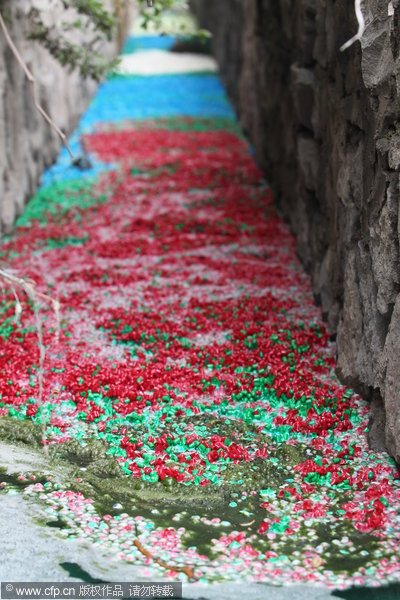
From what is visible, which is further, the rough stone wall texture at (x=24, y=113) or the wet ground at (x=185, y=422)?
the rough stone wall texture at (x=24, y=113)

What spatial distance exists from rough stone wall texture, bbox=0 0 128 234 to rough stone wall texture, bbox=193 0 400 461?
2.92 metres

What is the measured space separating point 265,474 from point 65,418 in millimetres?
1414

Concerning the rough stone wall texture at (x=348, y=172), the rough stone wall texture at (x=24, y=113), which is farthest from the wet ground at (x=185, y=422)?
the rough stone wall texture at (x=24, y=113)

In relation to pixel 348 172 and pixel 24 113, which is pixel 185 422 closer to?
pixel 348 172

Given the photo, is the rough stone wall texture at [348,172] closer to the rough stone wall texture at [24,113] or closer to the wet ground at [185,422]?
the wet ground at [185,422]

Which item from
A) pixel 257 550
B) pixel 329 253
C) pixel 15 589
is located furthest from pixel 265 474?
pixel 329 253

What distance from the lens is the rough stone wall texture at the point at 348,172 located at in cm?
452

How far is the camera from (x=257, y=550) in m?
3.76

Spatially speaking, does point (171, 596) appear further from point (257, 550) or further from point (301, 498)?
point (301, 498)

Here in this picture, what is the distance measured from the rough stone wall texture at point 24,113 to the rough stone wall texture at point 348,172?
2916 mm

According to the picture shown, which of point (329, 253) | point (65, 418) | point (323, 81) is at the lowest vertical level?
point (65, 418)

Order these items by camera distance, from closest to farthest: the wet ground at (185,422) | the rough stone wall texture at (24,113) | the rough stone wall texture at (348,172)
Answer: the wet ground at (185,422) < the rough stone wall texture at (348,172) < the rough stone wall texture at (24,113)

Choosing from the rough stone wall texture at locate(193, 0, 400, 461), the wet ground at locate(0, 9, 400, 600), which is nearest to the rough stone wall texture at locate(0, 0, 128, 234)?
the wet ground at locate(0, 9, 400, 600)

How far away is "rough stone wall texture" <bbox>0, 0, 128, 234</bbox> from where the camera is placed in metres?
9.55
